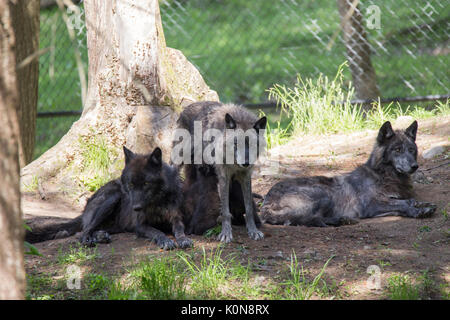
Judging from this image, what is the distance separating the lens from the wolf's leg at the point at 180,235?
192 inches

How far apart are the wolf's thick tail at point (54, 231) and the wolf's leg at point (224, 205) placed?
171 cm

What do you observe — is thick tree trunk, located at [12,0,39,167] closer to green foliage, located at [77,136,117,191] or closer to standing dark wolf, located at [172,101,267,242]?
green foliage, located at [77,136,117,191]

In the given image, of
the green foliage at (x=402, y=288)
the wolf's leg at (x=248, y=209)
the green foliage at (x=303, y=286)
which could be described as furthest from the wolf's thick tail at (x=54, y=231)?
the green foliage at (x=402, y=288)

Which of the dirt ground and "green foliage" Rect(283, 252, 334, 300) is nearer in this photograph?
"green foliage" Rect(283, 252, 334, 300)

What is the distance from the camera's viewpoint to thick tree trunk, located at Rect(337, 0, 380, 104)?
33.1 ft

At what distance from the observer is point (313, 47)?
12930 millimetres

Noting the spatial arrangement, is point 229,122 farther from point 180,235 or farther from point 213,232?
point 180,235

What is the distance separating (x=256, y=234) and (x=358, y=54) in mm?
6399

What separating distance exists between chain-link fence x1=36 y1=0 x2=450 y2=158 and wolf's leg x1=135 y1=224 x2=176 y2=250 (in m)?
6.18

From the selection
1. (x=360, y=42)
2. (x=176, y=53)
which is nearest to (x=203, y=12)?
(x=360, y=42)

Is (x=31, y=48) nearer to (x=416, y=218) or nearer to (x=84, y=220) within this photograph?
(x=84, y=220)

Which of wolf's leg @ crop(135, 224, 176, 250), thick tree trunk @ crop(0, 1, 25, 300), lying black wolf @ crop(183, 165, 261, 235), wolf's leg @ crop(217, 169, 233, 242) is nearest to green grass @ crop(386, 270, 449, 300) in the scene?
wolf's leg @ crop(217, 169, 233, 242)

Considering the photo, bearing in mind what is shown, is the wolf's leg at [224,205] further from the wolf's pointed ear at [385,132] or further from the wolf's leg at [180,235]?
the wolf's pointed ear at [385,132]
